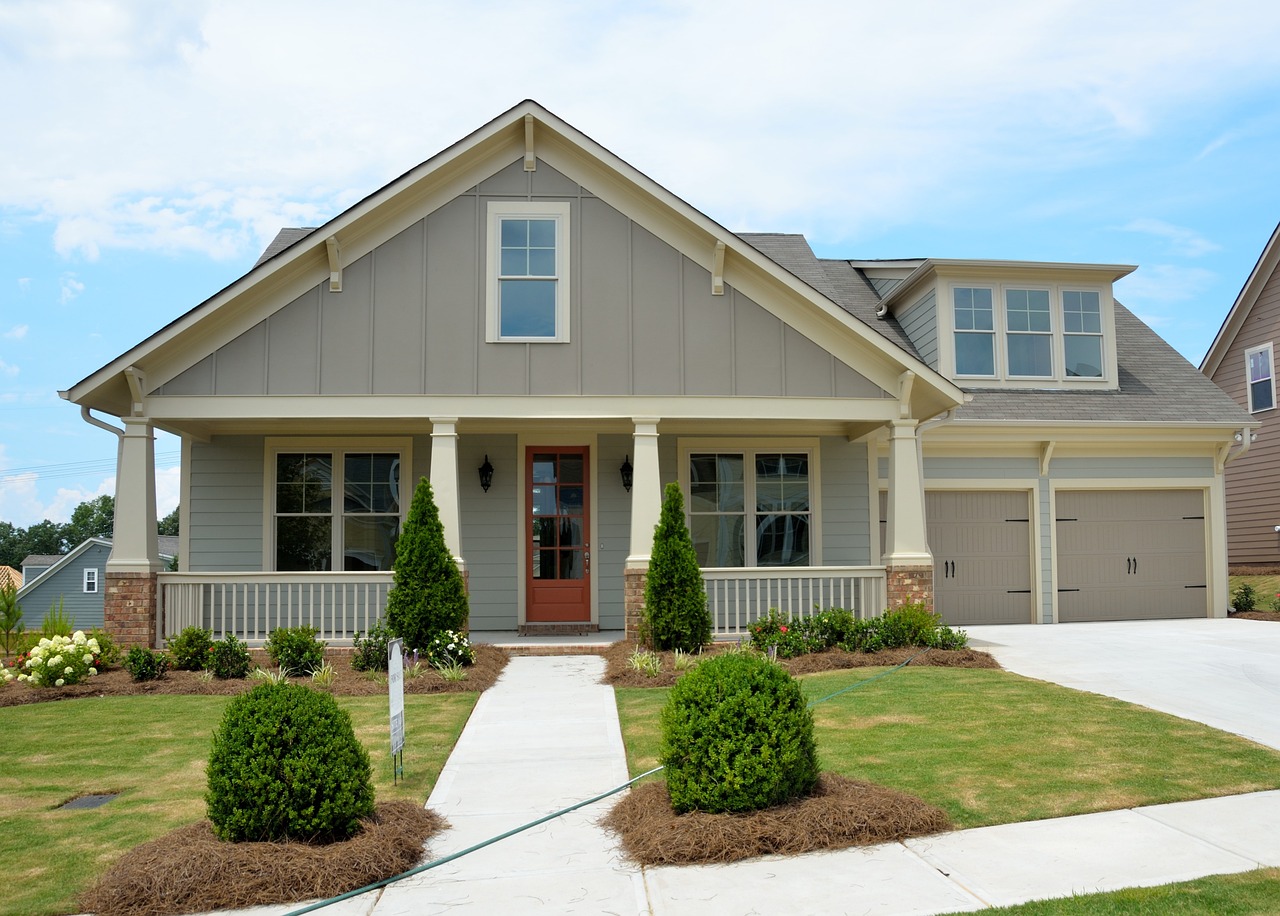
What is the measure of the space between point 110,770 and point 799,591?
8344mm

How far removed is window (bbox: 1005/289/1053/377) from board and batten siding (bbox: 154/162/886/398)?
4.67 m

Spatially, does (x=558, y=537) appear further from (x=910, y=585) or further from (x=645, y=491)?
(x=910, y=585)

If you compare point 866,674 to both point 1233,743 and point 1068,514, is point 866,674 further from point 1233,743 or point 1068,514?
point 1068,514

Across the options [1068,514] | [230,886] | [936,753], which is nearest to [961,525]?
[1068,514]

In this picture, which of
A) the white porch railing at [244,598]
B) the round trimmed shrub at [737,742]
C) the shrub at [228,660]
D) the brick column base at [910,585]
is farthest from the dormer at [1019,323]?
the round trimmed shrub at [737,742]

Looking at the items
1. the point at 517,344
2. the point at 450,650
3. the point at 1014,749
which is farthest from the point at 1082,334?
the point at 450,650

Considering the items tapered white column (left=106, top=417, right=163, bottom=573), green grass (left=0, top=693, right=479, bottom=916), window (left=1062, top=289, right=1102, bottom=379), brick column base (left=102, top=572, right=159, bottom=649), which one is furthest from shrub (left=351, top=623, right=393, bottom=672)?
window (left=1062, top=289, right=1102, bottom=379)

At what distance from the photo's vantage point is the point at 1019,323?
55.3 feet

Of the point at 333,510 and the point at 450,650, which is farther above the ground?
the point at 333,510

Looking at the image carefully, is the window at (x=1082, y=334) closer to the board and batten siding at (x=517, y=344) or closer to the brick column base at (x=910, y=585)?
the board and batten siding at (x=517, y=344)

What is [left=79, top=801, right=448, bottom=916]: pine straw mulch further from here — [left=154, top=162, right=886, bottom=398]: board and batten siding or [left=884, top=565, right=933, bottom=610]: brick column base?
[left=884, top=565, right=933, bottom=610]: brick column base

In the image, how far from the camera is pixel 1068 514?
53.8 feet

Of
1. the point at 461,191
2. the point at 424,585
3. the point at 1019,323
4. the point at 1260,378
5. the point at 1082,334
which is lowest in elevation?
the point at 424,585

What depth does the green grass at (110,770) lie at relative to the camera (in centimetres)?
546
